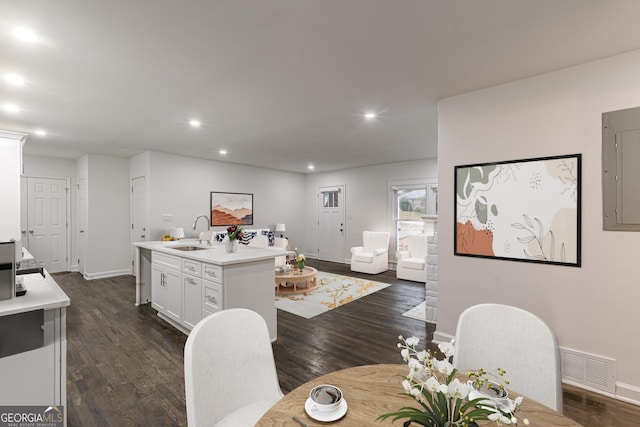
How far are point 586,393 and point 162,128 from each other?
17.3 feet

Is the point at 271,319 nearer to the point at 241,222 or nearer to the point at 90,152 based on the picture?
the point at 241,222

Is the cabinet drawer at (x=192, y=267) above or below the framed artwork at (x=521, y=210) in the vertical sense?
below

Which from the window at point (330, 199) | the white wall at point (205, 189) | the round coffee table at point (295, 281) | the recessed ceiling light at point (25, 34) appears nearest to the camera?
the recessed ceiling light at point (25, 34)

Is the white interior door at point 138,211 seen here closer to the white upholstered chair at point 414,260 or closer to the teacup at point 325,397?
the white upholstered chair at point 414,260

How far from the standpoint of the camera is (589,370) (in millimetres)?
2279

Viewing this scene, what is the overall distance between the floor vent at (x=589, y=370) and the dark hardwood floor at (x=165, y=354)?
0.08 meters

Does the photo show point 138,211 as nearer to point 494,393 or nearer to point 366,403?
point 366,403

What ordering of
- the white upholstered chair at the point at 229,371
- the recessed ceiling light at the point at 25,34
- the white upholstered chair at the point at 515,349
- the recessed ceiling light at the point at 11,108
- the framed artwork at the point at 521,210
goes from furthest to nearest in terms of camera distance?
the recessed ceiling light at the point at 11,108, the framed artwork at the point at 521,210, the recessed ceiling light at the point at 25,34, the white upholstered chair at the point at 515,349, the white upholstered chair at the point at 229,371

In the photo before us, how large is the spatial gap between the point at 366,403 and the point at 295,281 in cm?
391

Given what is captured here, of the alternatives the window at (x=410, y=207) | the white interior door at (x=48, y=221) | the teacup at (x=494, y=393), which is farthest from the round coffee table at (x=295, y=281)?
the white interior door at (x=48, y=221)

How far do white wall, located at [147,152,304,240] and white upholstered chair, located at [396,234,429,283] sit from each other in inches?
139

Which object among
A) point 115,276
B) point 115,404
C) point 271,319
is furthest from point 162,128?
point 115,276

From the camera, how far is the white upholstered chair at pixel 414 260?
577 centimetres

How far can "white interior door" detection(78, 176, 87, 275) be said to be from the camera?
602cm
